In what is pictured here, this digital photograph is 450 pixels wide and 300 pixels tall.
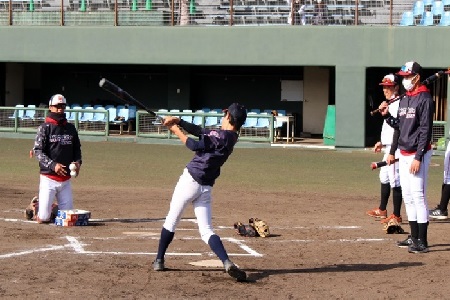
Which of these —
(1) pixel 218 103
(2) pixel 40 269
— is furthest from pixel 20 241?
(1) pixel 218 103

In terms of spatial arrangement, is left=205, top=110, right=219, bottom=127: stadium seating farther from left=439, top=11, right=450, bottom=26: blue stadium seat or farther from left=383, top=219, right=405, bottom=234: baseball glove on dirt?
left=383, top=219, right=405, bottom=234: baseball glove on dirt

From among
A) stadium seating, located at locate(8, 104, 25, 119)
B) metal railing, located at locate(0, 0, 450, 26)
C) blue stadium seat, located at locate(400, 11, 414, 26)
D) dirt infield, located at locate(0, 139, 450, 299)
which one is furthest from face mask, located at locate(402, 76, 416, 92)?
stadium seating, located at locate(8, 104, 25, 119)

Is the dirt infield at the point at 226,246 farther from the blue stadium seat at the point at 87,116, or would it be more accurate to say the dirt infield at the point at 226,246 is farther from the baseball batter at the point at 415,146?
the blue stadium seat at the point at 87,116

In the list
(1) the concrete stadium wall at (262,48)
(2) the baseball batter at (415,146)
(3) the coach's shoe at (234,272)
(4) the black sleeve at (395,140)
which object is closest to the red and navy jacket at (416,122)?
(2) the baseball batter at (415,146)

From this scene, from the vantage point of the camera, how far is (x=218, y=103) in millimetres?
34312

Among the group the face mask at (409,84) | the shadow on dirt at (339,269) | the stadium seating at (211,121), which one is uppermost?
the face mask at (409,84)

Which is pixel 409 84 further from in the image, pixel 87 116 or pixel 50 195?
pixel 87 116

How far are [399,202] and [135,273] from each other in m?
5.01

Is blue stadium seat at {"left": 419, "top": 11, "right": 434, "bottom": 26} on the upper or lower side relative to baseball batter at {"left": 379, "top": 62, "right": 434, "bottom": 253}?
upper

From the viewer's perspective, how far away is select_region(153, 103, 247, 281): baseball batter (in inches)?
359

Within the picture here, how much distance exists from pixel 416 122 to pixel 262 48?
18707mm

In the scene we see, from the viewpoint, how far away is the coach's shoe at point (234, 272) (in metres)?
8.88

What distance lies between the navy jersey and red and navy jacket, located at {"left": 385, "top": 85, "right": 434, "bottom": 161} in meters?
2.50

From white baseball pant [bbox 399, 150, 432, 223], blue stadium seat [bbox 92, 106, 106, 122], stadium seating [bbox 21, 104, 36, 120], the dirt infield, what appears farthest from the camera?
stadium seating [bbox 21, 104, 36, 120]
